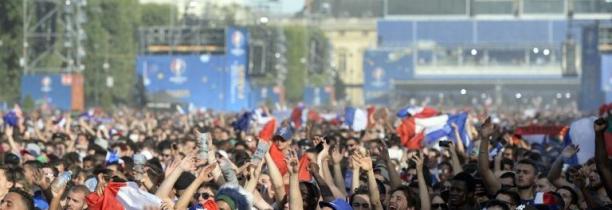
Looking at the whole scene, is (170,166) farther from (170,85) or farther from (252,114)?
(170,85)

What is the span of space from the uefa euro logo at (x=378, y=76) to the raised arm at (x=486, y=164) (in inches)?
3689

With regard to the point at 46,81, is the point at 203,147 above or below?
above

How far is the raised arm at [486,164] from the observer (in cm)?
1419

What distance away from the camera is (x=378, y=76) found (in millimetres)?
108625

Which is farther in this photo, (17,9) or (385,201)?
(17,9)

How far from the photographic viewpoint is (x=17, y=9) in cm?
7650

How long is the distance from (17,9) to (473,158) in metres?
59.2

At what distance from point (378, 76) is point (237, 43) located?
141ft

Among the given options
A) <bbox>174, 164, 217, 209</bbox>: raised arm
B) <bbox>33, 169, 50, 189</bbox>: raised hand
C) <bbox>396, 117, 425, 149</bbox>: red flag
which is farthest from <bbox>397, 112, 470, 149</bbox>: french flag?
<bbox>174, 164, 217, 209</bbox>: raised arm

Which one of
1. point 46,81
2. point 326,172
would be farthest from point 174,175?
point 46,81

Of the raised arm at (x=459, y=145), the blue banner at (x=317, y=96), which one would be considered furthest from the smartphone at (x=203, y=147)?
the blue banner at (x=317, y=96)

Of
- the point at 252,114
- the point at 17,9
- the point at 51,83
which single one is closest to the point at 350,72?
the point at 17,9

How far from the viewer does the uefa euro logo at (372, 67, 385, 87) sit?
109m

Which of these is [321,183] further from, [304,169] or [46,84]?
[46,84]
